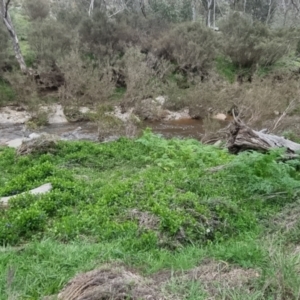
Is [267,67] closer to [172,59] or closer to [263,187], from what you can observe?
[172,59]

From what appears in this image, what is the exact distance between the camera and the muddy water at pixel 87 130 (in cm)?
1588

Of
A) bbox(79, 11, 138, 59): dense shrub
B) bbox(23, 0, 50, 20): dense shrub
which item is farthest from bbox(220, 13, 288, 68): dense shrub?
bbox(23, 0, 50, 20): dense shrub

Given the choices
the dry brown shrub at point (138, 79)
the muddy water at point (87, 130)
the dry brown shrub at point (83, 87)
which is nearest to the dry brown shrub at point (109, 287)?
the muddy water at point (87, 130)

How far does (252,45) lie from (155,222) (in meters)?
23.0

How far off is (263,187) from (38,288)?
13.4ft

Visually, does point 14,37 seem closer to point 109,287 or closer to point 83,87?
point 83,87

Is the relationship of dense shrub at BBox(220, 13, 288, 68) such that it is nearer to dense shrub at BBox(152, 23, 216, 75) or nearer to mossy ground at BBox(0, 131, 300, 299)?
dense shrub at BBox(152, 23, 216, 75)

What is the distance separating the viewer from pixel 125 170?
838 centimetres

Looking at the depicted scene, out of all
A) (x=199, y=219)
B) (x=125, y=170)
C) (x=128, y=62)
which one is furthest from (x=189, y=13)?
(x=199, y=219)

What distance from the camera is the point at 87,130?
16.7 meters

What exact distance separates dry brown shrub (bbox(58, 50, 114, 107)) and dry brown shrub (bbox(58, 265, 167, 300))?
15103 mm

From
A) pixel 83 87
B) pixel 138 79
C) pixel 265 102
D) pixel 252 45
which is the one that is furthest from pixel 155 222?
pixel 252 45

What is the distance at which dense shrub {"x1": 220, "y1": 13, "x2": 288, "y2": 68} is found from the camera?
25.8 m

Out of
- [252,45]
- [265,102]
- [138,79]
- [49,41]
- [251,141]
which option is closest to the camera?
[251,141]
